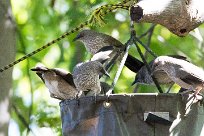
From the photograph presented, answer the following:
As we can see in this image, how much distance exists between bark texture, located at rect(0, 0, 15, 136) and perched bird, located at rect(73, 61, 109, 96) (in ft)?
3.03

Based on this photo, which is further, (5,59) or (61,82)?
(5,59)

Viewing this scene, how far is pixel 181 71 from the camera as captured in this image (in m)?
2.50

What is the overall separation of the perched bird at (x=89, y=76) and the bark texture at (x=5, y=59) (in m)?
0.92

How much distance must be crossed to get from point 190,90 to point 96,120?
1.21 feet

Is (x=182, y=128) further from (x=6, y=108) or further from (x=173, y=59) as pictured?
(x=6, y=108)

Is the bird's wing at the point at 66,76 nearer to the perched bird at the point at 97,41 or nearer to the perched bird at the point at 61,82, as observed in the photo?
the perched bird at the point at 61,82

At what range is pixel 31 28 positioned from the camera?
5.18m

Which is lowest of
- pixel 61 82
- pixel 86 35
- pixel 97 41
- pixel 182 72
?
pixel 182 72

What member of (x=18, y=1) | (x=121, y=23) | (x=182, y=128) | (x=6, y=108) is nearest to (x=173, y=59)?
(x=182, y=128)

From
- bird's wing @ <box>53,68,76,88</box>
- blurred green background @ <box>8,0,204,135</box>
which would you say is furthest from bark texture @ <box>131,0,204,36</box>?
blurred green background @ <box>8,0,204,135</box>

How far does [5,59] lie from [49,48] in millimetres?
1568

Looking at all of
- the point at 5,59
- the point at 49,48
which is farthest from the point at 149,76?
the point at 49,48

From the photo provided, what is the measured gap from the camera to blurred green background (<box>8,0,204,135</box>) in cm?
464

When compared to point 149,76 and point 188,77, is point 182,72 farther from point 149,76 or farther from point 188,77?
point 149,76
